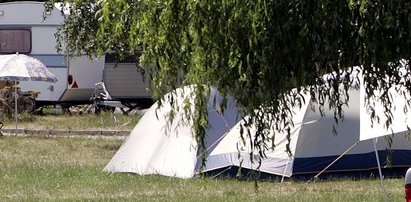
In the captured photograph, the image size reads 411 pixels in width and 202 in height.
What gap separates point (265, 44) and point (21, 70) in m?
18.1

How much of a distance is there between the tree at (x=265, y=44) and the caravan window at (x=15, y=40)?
2135 cm

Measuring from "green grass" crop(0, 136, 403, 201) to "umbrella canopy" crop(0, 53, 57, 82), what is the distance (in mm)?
6111

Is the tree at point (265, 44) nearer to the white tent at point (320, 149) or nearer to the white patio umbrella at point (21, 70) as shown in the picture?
the white tent at point (320, 149)

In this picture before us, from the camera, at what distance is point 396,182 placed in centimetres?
1376

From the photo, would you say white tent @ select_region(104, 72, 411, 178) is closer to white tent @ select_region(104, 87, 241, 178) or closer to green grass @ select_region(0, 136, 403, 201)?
white tent @ select_region(104, 87, 241, 178)

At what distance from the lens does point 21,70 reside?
928 inches

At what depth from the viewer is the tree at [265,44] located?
599cm

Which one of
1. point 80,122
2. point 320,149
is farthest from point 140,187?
point 80,122

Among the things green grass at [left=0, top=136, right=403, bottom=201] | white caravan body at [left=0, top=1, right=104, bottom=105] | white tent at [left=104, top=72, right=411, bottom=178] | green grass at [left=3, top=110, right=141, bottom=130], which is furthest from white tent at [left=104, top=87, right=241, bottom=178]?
white caravan body at [left=0, top=1, right=104, bottom=105]

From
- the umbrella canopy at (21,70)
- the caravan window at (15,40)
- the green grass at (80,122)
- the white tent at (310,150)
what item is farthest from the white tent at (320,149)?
the caravan window at (15,40)

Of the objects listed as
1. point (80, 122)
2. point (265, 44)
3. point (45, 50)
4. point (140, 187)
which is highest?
point (45, 50)

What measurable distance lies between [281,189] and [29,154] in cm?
710

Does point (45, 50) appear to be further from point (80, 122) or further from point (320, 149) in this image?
point (320, 149)

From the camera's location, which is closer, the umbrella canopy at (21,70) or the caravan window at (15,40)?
the umbrella canopy at (21,70)
